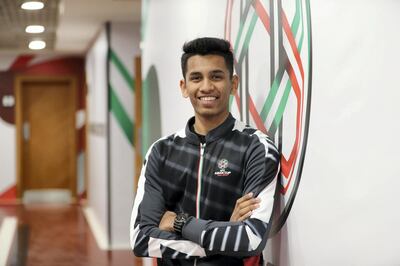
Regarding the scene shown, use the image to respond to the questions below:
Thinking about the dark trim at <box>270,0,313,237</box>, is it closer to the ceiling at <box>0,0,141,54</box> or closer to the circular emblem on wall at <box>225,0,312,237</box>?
the circular emblem on wall at <box>225,0,312,237</box>

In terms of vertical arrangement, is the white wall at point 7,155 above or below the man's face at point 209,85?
below

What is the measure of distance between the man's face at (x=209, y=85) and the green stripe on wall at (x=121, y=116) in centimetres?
597

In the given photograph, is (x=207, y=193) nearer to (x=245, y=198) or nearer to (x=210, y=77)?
(x=245, y=198)

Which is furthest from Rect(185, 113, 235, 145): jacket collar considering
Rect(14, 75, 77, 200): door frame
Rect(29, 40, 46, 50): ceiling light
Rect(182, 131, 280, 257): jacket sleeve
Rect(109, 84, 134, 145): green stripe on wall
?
Rect(14, 75, 77, 200): door frame

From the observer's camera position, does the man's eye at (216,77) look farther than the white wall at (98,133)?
No

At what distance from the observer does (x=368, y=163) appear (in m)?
1.66

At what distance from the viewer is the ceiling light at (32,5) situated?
21.7ft

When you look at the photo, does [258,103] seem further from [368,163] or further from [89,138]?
[89,138]

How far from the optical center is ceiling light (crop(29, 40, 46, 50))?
10.6 m

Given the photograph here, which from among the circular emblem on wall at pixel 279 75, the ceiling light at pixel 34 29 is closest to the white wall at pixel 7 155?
the ceiling light at pixel 34 29

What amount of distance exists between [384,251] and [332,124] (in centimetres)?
42

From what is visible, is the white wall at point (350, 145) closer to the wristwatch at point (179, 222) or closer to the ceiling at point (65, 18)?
the wristwatch at point (179, 222)

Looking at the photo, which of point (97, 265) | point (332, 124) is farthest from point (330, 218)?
point (97, 265)

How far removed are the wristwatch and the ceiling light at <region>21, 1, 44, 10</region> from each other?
4.71 meters
